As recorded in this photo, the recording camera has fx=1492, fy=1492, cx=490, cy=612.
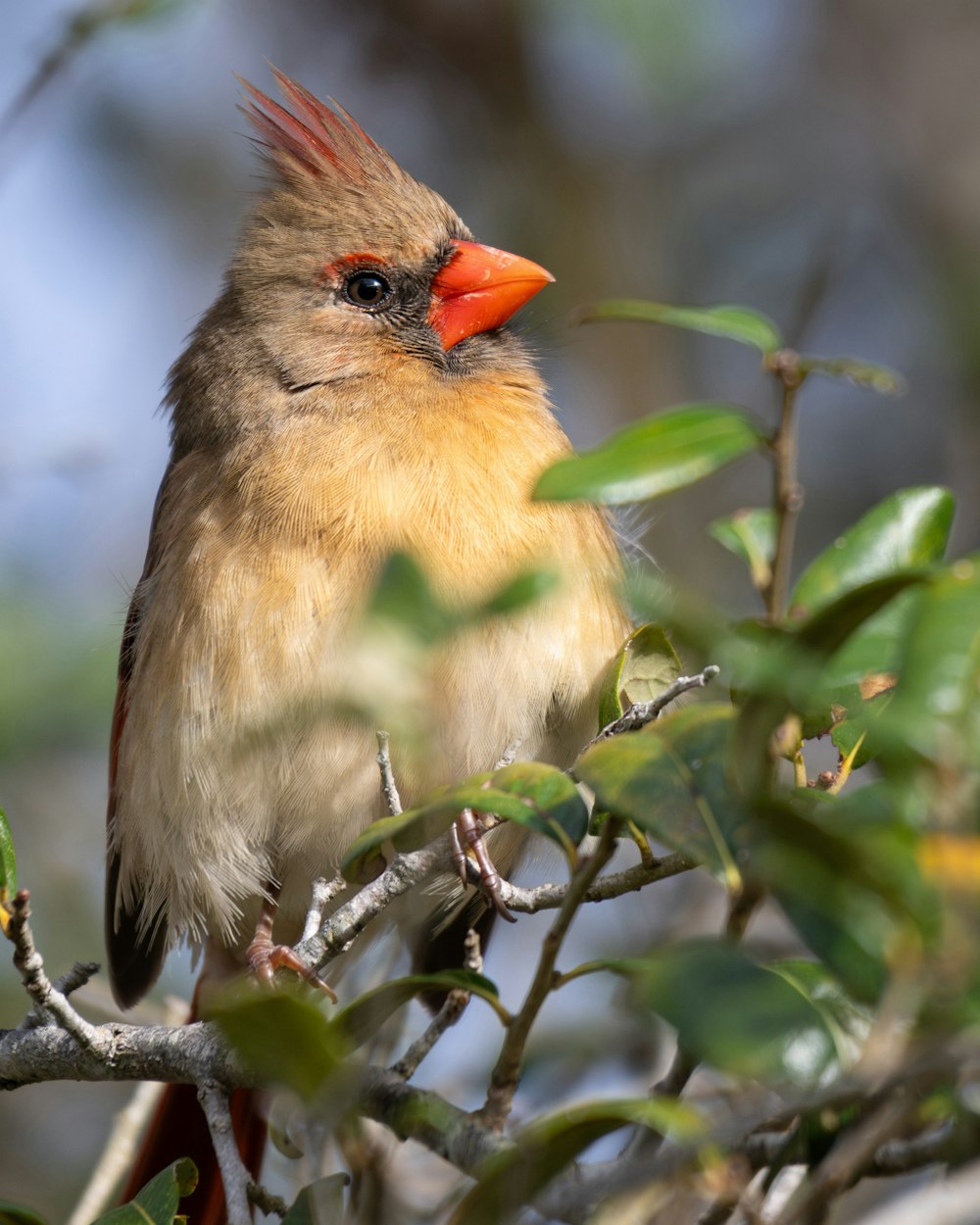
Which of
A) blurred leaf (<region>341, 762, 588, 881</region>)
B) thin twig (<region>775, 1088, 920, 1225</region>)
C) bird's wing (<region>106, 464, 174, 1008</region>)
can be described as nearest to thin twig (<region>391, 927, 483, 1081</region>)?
blurred leaf (<region>341, 762, 588, 881</region>)

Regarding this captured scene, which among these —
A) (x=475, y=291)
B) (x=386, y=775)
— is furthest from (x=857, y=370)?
(x=475, y=291)

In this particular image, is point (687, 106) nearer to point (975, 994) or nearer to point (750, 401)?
point (750, 401)

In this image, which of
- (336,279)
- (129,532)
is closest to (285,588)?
(336,279)

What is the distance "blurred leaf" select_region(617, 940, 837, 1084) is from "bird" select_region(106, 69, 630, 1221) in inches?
43.3

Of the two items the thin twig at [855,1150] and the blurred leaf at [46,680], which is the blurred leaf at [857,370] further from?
the blurred leaf at [46,680]

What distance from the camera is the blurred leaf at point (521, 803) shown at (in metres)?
1.51

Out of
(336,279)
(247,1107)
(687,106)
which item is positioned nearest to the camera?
(247,1107)

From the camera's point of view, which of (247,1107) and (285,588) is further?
(247,1107)

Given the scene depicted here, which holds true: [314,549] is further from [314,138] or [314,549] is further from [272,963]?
[314,138]

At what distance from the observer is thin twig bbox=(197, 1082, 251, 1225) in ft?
5.52

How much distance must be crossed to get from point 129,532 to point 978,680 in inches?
183

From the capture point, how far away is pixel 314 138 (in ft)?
11.0

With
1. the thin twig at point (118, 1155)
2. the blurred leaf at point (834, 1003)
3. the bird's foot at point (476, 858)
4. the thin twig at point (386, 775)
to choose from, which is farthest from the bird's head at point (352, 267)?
the blurred leaf at point (834, 1003)

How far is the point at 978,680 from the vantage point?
1.05m
